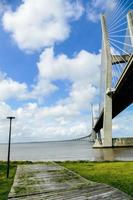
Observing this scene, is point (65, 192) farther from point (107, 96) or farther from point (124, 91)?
point (107, 96)

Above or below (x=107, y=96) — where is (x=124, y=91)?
above

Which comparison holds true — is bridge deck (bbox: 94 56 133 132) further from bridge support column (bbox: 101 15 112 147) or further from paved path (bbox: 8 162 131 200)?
paved path (bbox: 8 162 131 200)

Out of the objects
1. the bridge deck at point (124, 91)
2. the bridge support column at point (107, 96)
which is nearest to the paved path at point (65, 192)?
the bridge deck at point (124, 91)

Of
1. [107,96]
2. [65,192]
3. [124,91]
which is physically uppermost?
[124,91]

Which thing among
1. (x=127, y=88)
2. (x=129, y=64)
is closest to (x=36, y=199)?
(x=129, y=64)

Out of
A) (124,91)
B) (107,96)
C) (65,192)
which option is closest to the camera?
(65,192)

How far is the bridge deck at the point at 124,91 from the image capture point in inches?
1087

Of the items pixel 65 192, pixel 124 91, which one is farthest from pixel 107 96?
pixel 65 192

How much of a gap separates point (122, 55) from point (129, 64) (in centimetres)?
1225

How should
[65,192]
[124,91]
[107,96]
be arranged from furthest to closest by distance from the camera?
[107,96] < [124,91] < [65,192]

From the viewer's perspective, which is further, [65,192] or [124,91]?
[124,91]

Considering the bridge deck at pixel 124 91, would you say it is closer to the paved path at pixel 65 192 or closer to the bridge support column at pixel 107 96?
the bridge support column at pixel 107 96

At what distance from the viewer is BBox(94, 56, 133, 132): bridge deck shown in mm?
27606

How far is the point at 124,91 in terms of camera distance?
3697 centimetres
